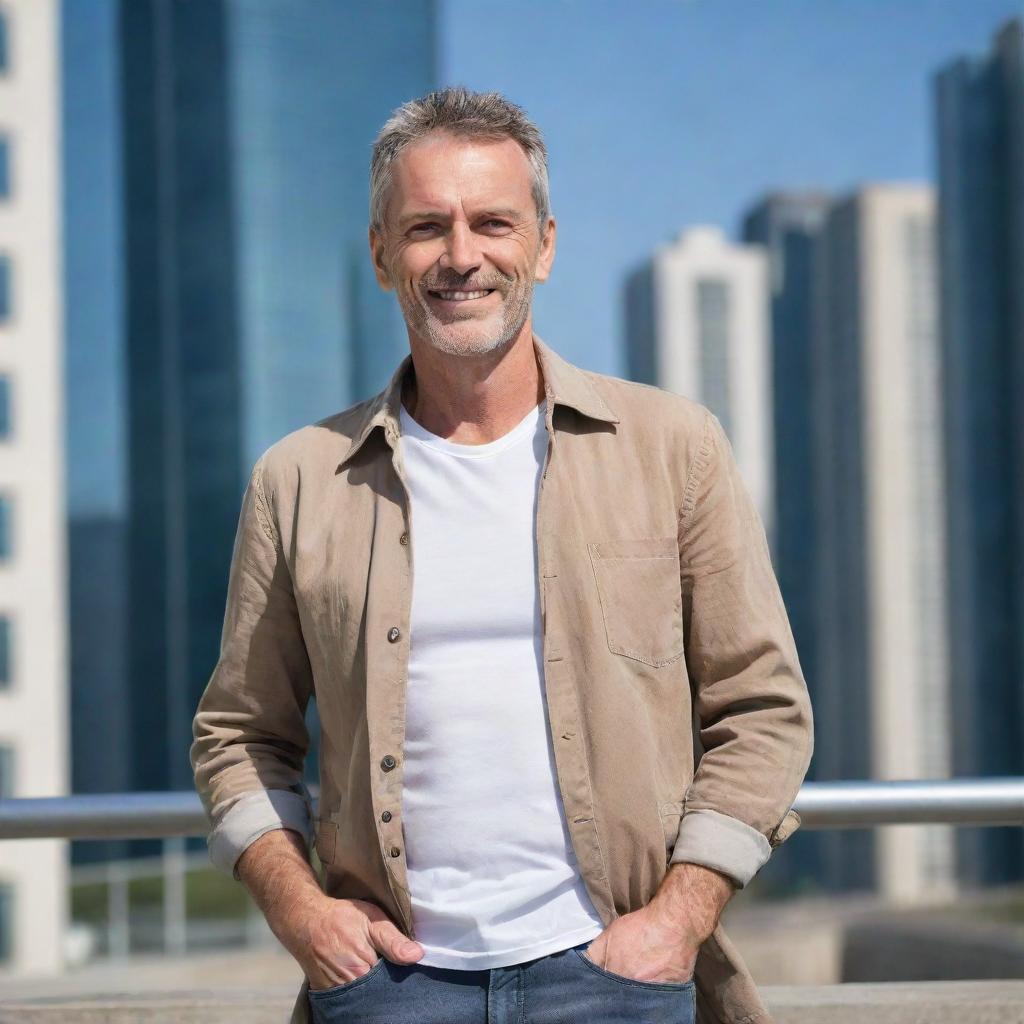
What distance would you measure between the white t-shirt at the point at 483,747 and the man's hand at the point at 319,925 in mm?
44

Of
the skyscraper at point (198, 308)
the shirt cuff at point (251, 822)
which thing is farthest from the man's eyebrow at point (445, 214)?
the skyscraper at point (198, 308)

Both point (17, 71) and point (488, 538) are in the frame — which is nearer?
point (488, 538)

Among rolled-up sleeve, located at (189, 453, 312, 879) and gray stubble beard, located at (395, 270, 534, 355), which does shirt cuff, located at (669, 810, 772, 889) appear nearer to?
rolled-up sleeve, located at (189, 453, 312, 879)

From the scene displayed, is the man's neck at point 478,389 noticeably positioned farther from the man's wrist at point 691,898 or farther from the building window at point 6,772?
the building window at point 6,772

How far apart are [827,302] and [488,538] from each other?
3313 inches

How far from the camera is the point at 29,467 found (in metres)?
38.9

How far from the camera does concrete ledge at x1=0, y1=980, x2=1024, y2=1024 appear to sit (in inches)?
107

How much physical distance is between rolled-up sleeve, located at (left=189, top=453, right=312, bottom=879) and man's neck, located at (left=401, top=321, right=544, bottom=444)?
9.8 inches

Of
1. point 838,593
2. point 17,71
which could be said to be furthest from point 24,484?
point 838,593

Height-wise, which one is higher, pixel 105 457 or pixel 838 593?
pixel 105 457

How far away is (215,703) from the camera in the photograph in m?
1.97

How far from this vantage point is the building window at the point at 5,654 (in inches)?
1501

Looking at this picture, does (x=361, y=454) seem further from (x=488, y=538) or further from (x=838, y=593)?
(x=838, y=593)

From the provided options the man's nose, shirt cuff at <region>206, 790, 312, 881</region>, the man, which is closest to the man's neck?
the man
